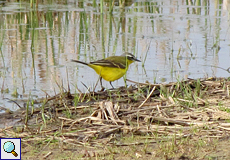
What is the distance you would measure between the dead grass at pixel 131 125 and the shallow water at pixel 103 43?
1.83 ft

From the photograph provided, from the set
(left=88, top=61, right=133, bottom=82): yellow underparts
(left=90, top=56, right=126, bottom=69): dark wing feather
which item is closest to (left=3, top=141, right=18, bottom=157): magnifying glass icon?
(left=90, top=56, right=126, bottom=69): dark wing feather

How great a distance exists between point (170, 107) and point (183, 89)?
745 millimetres

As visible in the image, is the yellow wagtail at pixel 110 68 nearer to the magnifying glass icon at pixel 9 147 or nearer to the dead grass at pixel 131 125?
the dead grass at pixel 131 125

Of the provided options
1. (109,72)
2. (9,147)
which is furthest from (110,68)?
(9,147)

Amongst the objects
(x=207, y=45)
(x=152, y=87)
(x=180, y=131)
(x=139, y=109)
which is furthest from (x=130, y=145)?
(x=207, y=45)

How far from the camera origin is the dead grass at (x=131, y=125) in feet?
14.0

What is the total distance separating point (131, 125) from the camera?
16.0ft

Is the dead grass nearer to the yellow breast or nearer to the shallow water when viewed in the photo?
the shallow water

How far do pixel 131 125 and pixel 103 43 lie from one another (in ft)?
15.5

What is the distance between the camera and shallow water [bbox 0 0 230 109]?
7852 mm

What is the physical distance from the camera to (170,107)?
5.45 metres

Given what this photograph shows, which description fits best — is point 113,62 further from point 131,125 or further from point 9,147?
point 9,147

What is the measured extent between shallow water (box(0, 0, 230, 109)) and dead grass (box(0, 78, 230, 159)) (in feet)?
1.83

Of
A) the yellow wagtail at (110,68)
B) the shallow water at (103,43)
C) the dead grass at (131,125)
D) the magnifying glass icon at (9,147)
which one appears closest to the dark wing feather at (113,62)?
the yellow wagtail at (110,68)
